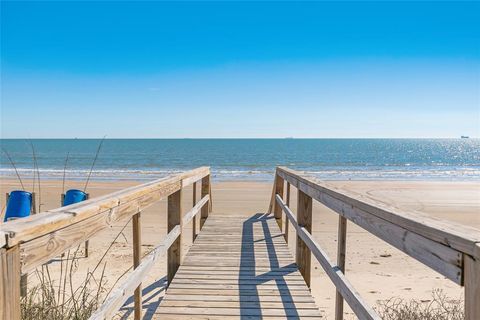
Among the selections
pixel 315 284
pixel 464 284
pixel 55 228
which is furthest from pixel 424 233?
pixel 315 284

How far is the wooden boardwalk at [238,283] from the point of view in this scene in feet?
9.72

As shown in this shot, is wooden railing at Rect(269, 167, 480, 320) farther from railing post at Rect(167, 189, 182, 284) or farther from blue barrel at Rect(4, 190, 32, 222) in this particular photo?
blue barrel at Rect(4, 190, 32, 222)

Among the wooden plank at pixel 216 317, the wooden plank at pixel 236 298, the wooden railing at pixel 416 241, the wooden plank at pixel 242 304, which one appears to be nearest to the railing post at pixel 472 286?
the wooden railing at pixel 416 241

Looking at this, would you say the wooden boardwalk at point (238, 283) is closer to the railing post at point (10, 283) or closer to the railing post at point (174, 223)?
the railing post at point (174, 223)

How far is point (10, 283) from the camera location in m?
1.05

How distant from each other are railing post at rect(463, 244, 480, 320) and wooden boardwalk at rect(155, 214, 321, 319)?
6.56 feet

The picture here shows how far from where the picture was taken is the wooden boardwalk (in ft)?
9.72

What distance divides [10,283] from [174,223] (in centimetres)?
267

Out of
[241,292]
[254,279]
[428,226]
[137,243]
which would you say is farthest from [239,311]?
[428,226]

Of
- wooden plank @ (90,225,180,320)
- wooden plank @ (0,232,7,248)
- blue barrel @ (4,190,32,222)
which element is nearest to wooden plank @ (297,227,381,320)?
wooden plank @ (90,225,180,320)

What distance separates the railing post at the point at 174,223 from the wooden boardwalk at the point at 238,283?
3.8 inches

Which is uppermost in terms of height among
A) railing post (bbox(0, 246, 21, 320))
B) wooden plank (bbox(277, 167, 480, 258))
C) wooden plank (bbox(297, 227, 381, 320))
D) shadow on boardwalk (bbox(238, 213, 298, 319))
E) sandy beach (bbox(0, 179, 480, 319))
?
wooden plank (bbox(277, 167, 480, 258))

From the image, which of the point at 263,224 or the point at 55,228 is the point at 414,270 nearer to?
the point at 263,224

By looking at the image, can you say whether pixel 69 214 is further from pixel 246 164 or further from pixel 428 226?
pixel 246 164
